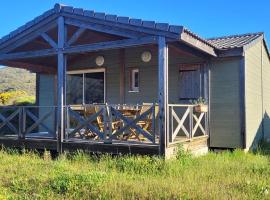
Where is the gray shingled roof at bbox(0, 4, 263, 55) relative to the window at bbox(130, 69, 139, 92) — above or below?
above

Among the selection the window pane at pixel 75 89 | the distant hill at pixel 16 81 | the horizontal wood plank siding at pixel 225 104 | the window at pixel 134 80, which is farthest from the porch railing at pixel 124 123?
the distant hill at pixel 16 81

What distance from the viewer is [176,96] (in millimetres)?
11586

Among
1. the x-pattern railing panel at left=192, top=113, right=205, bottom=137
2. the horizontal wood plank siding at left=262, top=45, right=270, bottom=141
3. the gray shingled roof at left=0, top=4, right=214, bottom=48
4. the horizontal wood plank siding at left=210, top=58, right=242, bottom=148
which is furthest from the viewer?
the horizontal wood plank siding at left=262, top=45, right=270, bottom=141

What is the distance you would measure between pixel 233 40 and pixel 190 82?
7.09 feet

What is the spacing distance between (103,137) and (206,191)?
3.88 m

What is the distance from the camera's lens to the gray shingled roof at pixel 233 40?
10812 millimetres

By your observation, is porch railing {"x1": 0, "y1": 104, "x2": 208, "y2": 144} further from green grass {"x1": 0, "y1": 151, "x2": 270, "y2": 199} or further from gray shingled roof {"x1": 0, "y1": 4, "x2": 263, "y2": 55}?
gray shingled roof {"x1": 0, "y1": 4, "x2": 263, "y2": 55}

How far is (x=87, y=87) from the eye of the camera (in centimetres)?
1321

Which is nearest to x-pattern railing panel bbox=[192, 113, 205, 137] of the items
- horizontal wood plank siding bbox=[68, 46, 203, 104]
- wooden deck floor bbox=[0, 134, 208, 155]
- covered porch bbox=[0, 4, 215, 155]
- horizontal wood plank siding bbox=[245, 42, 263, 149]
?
covered porch bbox=[0, 4, 215, 155]

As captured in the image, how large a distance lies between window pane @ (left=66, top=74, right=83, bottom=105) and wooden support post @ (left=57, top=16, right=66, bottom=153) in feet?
11.5

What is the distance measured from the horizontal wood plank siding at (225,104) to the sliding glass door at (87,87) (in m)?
3.96

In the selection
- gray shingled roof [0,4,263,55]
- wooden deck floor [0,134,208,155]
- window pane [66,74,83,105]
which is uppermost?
gray shingled roof [0,4,263,55]

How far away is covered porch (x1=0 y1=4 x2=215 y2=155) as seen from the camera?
338 inches

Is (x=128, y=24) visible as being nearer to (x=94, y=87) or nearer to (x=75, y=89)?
(x=94, y=87)
